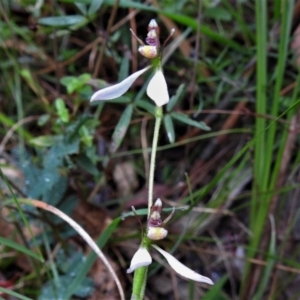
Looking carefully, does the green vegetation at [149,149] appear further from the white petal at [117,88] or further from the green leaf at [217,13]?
the white petal at [117,88]

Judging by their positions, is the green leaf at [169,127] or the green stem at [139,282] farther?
the green leaf at [169,127]

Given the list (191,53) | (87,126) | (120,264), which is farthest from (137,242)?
(191,53)

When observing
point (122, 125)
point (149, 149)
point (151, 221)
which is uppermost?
point (151, 221)

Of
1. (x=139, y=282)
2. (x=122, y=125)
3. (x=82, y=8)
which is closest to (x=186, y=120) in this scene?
Result: (x=122, y=125)

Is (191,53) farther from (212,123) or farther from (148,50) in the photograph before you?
(148,50)

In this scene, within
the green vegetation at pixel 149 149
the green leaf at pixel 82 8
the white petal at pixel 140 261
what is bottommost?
the green vegetation at pixel 149 149

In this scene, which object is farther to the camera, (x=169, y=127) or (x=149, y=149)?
(x=149, y=149)

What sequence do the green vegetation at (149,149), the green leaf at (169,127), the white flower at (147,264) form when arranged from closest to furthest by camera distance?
the white flower at (147,264) → the green leaf at (169,127) → the green vegetation at (149,149)

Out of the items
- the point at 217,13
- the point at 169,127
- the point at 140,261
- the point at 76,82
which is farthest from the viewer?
the point at 217,13

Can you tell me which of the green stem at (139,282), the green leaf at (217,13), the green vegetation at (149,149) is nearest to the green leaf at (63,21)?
the green vegetation at (149,149)

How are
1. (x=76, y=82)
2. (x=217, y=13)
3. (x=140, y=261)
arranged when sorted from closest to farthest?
(x=140, y=261) < (x=76, y=82) < (x=217, y=13)

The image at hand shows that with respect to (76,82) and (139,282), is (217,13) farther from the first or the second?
(139,282)
